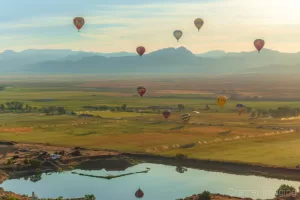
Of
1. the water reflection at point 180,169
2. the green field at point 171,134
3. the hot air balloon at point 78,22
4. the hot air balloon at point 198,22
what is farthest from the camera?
the hot air balloon at point 198,22

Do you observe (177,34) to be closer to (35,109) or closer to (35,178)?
(35,178)

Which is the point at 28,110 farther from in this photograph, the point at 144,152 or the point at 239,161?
the point at 239,161

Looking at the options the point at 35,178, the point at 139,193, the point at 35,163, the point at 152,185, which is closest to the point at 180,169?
the point at 152,185

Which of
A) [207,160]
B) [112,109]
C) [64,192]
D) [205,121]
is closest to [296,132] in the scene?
[205,121]

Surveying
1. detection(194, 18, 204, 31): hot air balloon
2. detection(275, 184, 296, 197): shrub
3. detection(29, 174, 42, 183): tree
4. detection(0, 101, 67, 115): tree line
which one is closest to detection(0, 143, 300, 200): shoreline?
detection(29, 174, 42, 183): tree

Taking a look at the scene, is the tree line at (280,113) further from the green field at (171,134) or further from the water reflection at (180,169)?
the water reflection at (180,169)

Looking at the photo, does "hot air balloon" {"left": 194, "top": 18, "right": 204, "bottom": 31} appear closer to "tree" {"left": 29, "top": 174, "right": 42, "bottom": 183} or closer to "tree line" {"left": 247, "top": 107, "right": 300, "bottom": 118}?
"tree line" {"left": 247, "top": 107, "right": 300, "bottom": 118}

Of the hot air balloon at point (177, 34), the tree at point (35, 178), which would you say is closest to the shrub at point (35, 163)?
the tree at point (35, 178)

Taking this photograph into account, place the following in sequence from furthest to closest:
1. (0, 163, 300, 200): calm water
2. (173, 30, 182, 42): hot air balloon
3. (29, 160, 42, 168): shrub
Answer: (173, 30, 182, 42): hot air balloon < (29, 160, 42, 168): shrub < (0, 163, 300, 200): calm water
